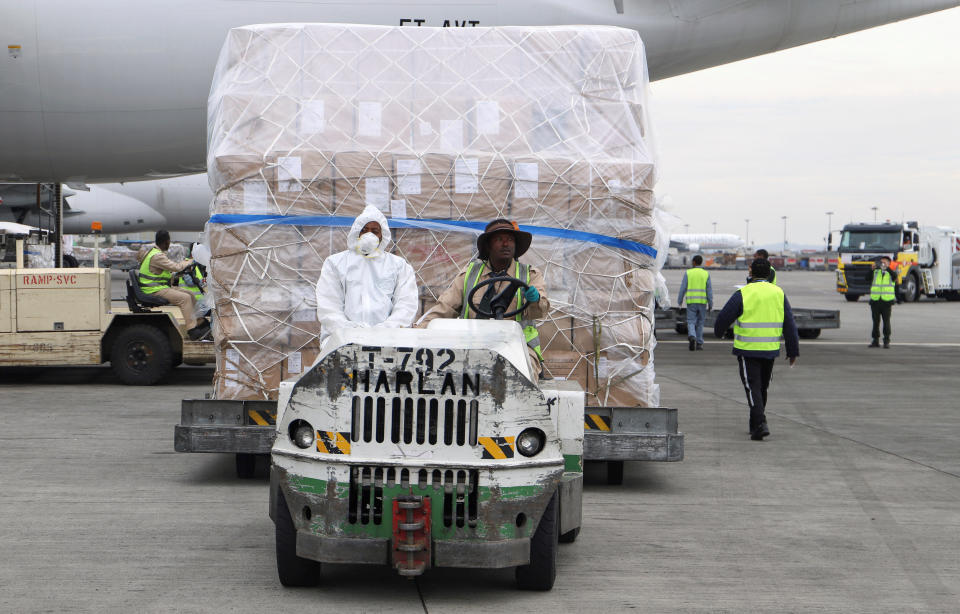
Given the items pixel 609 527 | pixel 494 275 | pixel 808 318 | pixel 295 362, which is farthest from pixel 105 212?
pixel 609 527

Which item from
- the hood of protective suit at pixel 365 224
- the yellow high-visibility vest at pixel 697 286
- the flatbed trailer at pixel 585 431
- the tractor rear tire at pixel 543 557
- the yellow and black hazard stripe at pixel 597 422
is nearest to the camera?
the tractor rear tire at pixel 543 557

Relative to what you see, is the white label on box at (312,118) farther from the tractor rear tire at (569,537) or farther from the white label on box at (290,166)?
the tractor rear tire at (569,537)

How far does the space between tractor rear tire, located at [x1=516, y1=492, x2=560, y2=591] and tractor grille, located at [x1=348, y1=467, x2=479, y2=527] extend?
1.41ft

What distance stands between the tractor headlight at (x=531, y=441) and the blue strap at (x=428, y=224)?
3.63m

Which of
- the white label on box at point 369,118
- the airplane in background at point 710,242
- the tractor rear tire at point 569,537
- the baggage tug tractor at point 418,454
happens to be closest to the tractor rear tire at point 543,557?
the baggage tug tractor at point 418,454

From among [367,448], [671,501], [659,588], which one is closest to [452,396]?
[367,448]

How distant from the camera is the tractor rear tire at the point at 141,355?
1497 centimetres

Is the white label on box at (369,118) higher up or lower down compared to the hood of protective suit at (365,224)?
higher up

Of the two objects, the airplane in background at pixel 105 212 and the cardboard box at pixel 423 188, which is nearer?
the cardboard box at pixel 423 188

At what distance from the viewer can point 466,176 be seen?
893cm

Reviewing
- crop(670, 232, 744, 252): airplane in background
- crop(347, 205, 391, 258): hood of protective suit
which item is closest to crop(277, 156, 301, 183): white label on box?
crop(347, 205, 391, 258): hood of protective suit

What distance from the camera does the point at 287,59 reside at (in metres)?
9.30

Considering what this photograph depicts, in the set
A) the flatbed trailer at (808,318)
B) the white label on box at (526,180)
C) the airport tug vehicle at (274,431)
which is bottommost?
the airport tug vehicle at (274,431)

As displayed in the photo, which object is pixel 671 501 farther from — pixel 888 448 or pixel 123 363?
pixel 123 363
